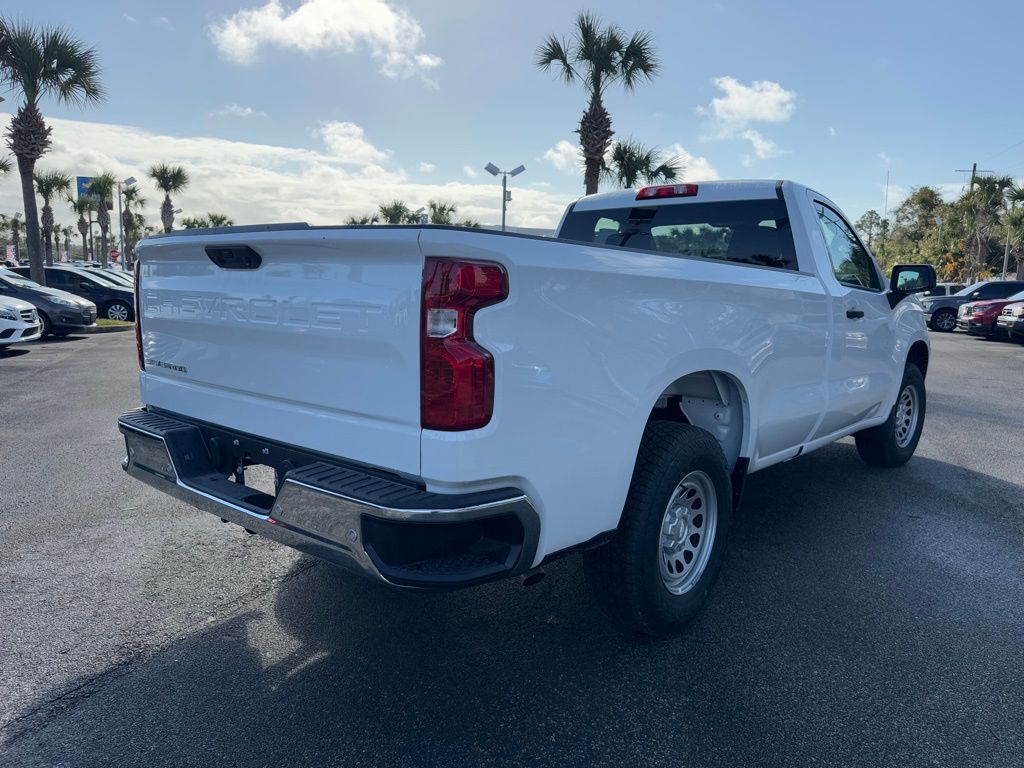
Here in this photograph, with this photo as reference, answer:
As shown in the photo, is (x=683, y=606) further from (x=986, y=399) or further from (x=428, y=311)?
(x=986, y=399)

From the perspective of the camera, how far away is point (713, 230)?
15.0 ft

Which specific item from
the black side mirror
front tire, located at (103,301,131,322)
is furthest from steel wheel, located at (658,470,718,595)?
front tire, located at (103,301,131,322)

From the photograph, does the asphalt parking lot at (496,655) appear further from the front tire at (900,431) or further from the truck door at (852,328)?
the front tire at (900,431)

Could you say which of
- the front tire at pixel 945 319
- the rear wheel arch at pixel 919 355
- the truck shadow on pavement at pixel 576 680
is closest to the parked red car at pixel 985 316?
the front tire at pixel 945 319

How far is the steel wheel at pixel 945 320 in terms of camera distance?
26.8m

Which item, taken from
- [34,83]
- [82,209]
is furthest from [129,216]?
[34,83]

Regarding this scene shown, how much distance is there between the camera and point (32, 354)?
13477 mm

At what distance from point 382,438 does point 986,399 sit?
398 inches

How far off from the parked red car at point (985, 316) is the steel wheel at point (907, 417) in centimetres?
1786

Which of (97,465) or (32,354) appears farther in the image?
(32,354)

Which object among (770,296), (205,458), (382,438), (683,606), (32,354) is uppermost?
(770,296)

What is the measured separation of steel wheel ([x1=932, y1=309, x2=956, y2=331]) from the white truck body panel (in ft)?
88.5

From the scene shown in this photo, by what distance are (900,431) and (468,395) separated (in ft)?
16.9

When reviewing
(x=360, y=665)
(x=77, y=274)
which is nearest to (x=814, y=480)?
(x=360, y=665)
